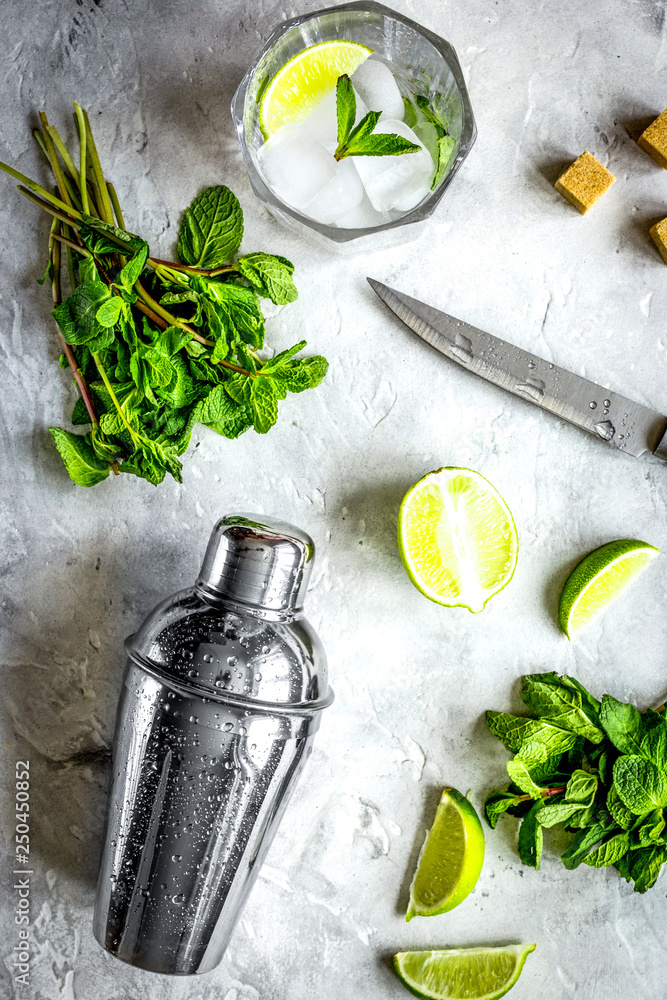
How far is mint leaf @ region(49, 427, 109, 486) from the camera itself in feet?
4.21

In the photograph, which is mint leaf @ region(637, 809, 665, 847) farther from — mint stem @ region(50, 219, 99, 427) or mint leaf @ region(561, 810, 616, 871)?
mint stem @ region(50, 219, 99, 427)

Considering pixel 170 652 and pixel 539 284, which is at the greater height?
pixel 539 284

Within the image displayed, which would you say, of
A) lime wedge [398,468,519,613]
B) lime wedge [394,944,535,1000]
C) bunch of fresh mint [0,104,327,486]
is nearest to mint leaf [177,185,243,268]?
bunch of fresh mint [0,104,327,486]

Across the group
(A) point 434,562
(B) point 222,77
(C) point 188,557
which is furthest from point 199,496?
(B) point 222,77

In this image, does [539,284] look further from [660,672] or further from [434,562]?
[660,672]

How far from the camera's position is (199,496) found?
140 centimetres

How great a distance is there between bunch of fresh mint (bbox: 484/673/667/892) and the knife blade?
50 centimetres

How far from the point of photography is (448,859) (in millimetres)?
1369

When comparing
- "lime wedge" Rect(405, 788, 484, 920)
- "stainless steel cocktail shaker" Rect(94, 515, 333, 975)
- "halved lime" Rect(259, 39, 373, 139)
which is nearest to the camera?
"stainless steel cocktail shaker" Rect(94, 515, 333, 975)

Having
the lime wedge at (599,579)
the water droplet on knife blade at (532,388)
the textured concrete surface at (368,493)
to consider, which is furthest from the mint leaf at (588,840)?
the water droplet on knife blade at (532,388)

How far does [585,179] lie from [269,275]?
65 cm

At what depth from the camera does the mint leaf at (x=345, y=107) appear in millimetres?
1154

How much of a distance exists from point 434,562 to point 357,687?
12.0 inches

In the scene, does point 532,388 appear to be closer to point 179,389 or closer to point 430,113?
point 430,113
